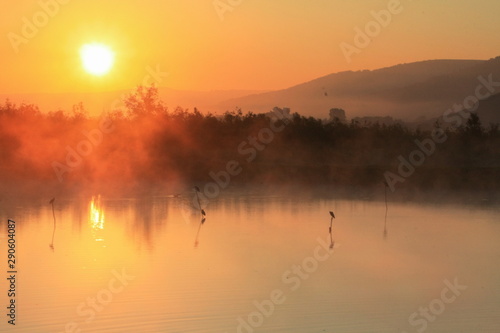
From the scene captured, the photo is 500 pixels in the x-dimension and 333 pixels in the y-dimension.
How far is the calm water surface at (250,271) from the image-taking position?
23.3 ft

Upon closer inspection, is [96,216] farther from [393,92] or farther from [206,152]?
[393,92]

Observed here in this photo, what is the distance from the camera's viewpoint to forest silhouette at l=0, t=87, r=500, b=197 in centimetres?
2273

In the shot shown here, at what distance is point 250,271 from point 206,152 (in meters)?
19.1

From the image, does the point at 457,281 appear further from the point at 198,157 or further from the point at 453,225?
the point at 198,157

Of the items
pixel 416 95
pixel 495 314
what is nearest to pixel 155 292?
pixel 495 314

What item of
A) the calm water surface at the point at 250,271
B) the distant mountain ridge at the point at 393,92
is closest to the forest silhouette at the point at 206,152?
the calm water surface at the point at 250,271

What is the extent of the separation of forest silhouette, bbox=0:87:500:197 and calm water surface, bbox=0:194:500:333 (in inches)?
257

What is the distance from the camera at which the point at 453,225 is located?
13.7 meters

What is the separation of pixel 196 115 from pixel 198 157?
5.80 meters

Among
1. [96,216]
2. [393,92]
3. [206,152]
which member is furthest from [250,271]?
[393,92]

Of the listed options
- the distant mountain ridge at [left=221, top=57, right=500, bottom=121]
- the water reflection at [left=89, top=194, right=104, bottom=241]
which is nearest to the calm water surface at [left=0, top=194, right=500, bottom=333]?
the water reflection at [left=89, top=194, right=104, bottom=241]

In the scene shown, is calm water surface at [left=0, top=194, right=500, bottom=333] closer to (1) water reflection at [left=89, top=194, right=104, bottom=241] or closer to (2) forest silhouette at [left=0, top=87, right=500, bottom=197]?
(1) water reflection at [left=89, top=194, right=104, bottom=241]

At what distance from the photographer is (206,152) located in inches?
1110

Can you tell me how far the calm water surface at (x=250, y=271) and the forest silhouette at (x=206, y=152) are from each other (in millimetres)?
6535
